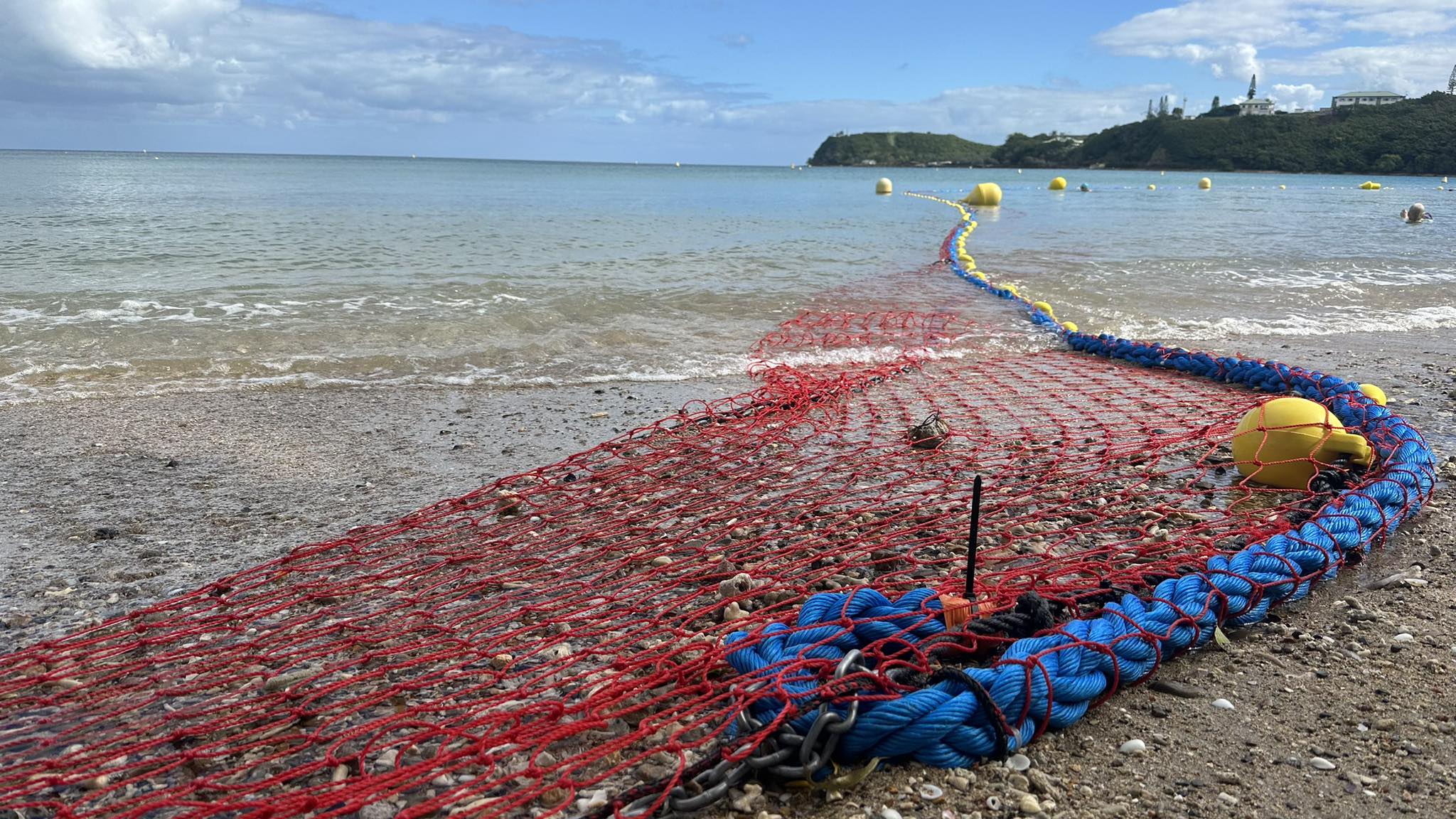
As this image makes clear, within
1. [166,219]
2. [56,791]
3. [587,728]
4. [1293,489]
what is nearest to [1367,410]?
[1293,489]

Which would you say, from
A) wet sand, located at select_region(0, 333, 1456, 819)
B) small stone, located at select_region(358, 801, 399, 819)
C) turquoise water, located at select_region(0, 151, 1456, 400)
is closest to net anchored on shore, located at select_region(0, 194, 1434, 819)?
small stone, located at select_region(358, 801, 399, 819)

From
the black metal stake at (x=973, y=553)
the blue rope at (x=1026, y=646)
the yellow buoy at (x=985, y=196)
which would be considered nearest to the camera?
the blue rope at (x=1026, y=646)

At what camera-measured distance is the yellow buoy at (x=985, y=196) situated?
3484 cm

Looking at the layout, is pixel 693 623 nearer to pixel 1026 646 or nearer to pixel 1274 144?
pixel 1026 646

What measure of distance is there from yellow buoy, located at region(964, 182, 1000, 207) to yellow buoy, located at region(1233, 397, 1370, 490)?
3203 centimetres

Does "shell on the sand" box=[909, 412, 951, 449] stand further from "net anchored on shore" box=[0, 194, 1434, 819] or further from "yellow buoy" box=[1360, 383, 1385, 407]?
"yellow buoy" box=[1360, 383, 1385, 407]

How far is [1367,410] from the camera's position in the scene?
5.12 metres

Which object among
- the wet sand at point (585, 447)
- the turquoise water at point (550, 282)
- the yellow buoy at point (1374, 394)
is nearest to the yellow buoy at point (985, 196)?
the turquoise water at point (550, 282)

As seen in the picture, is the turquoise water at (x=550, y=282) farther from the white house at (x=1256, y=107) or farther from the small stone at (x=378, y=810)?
the white house at (x=1256, y=107)

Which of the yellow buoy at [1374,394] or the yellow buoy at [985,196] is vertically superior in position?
the yellow buoy at [985,196]

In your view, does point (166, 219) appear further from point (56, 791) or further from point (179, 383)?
point (56, 791)

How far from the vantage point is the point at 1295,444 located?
14.3 feet

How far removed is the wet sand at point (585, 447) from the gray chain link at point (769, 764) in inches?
2.5

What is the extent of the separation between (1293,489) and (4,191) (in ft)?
145
